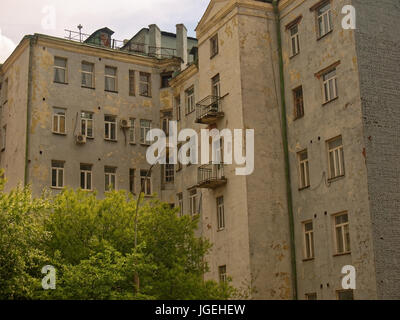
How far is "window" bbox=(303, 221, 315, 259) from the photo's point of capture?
107 ft

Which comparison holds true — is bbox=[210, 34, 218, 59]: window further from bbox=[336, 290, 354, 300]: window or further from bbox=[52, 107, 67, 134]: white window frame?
bbox=[336, 290, 354, 300]: window

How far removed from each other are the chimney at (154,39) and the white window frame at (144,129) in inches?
252

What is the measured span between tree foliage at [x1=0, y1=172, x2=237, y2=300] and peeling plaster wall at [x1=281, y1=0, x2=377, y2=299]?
4370 millimetres

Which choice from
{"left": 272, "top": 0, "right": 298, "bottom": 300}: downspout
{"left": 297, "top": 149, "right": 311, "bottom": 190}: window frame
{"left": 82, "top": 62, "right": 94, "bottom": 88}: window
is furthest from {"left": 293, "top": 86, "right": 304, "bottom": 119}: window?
{"left": 82, "top": 62, "right": 94, "bottom": 88}: window

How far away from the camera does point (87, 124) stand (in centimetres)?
4372

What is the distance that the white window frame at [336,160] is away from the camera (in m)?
31.0

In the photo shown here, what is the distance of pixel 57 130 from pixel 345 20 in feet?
63.7

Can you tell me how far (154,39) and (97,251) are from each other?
77.9ft

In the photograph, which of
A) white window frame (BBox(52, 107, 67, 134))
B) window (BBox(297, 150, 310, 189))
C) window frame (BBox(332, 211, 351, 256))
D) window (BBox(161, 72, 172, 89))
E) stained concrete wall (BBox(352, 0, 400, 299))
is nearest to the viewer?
stained concrete wall (BBox(352, 0, 400, 299))

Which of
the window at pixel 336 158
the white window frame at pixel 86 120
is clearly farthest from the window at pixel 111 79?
the window at pixel 336 158

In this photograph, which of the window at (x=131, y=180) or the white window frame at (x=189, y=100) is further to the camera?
the window at (x=131, y=180)

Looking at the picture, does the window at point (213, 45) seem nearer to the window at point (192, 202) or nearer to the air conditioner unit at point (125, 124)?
the window at point (192, 202)

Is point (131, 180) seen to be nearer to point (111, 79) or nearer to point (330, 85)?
point (111, 79)
